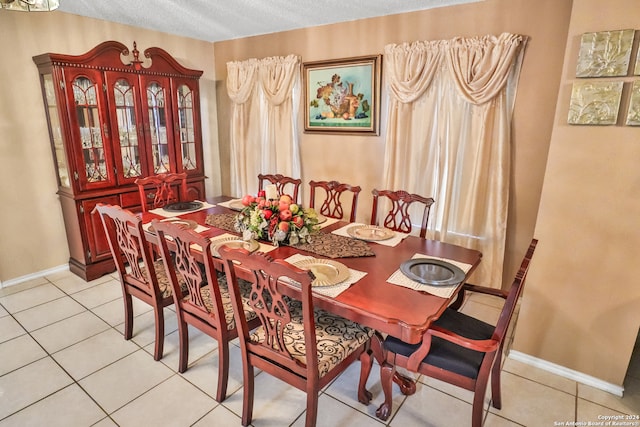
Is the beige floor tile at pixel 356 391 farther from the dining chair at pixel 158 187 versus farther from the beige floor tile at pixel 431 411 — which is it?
the dining chair at pixel 158 187

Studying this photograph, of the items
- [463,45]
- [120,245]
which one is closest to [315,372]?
[120,245]

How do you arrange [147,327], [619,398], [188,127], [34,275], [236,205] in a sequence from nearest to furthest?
[619,398] < [147,327] < [236,205] < [34,275] < [188,127]

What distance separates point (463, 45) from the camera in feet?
9.02

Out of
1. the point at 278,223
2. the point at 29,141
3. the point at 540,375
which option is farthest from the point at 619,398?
the point at 29,141

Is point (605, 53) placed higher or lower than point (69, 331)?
higher

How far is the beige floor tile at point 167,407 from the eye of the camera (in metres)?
1.81

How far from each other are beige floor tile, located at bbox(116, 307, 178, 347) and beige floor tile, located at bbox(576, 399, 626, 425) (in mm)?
2499

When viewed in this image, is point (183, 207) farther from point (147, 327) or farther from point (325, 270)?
point (325, 270)

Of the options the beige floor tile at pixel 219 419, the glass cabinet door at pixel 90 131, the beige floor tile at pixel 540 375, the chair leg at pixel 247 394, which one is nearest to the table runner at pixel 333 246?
the chair leg at pixel 247 394

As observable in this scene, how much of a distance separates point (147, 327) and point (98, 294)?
79 cm

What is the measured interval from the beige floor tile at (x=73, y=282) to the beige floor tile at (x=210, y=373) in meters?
1.54

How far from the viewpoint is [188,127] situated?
12.9 feet

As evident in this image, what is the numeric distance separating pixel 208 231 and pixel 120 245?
53cm

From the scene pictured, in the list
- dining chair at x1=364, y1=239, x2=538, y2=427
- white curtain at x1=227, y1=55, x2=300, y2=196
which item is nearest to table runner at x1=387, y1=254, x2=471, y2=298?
dining chair at x1=364, y1=239, x2=538, y2=427
